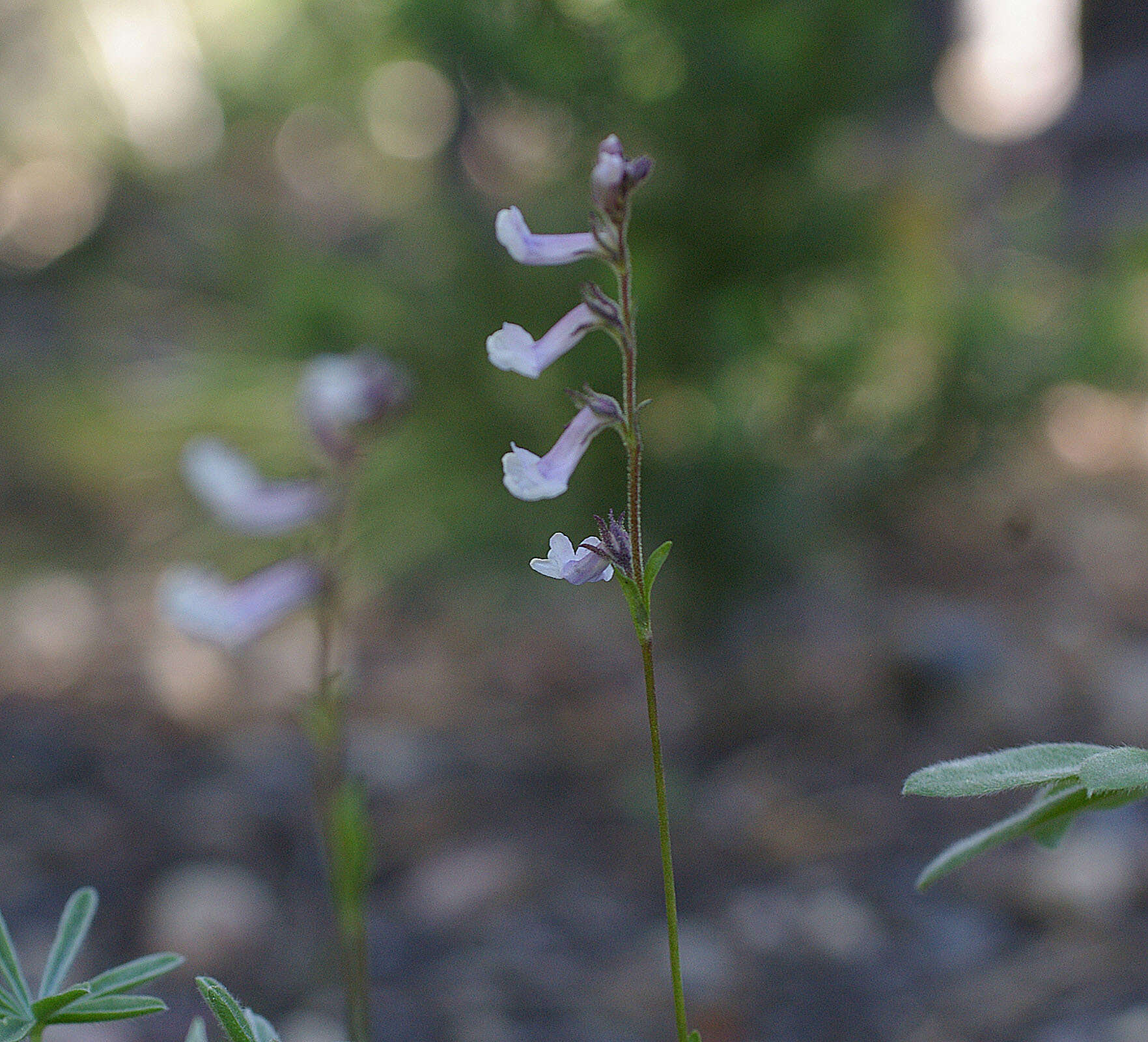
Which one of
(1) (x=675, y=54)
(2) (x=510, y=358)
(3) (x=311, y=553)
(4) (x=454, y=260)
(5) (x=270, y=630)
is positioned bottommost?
(5) (x=270, y=630)

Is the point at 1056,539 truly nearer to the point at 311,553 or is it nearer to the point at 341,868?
the point at 311,553

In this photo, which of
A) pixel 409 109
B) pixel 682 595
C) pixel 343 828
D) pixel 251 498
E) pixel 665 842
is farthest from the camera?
pixel 409 109

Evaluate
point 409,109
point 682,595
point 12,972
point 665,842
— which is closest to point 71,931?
point 12,972

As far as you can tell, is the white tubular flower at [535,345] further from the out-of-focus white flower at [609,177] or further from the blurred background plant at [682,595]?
the blurred background plant at [682,595]

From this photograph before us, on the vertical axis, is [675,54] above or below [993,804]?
above

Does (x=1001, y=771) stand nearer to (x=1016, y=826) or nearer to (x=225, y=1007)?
(x=1016, y=826)

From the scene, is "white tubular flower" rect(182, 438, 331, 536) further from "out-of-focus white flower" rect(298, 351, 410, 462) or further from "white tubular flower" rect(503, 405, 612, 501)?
"white tubular flower" rect(503, 405, 612, 501)

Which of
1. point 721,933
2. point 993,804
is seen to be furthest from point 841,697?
point 721,933
